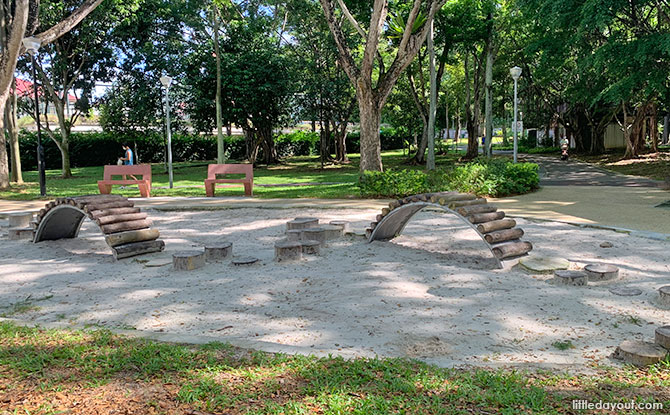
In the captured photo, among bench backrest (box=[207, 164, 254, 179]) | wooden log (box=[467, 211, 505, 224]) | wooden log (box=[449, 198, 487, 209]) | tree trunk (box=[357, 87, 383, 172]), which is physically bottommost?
wooden log (box=[467, 211, 505, 224])

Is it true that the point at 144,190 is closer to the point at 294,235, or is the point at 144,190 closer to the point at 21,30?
the point at 21,30

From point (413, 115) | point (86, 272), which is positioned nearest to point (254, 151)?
point (413, 115)

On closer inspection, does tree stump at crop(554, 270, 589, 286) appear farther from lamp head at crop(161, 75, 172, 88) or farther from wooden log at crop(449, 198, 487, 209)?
lamp head at crop(161, 75, 172, 88)

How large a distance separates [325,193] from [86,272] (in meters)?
8.40

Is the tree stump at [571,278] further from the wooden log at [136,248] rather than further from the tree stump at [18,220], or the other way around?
the tree stump at [18,220]

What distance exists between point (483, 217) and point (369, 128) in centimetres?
826

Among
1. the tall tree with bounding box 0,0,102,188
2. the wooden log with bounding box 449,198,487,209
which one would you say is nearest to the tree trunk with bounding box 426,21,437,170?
the tall tree with bounding box 0,0,102,188

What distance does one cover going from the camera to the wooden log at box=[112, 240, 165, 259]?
7.24 m

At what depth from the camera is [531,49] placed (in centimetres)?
2136

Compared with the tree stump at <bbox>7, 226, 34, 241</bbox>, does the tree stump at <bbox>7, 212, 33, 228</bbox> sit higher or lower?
higher

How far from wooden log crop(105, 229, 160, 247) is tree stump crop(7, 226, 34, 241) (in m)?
2.69

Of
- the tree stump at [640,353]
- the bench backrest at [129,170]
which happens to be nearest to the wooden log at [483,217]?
the tree stump at [640,353]

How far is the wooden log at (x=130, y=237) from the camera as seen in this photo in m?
7.24

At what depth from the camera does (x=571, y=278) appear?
18.2ft
